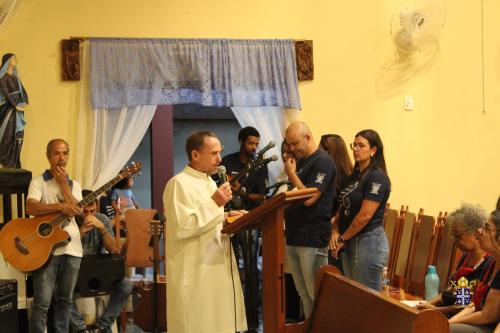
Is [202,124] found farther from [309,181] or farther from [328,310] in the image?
[328,310]

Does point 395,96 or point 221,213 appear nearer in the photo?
point 221,213

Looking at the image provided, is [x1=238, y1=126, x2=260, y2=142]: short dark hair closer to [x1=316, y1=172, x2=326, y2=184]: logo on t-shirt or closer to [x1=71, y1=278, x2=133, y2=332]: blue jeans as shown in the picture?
[x1=71, y1=278, x2=133, y2=332]: blue jeans

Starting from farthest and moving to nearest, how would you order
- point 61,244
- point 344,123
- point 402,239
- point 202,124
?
point 202,124 < point 344,123 < point 402,239 < point 61,244

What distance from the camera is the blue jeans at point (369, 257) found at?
12.2ft

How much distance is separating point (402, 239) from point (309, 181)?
1564 millimetres

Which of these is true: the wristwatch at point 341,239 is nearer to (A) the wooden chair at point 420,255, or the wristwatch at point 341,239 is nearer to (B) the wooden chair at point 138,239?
(A) the wooden chair at point 420,255

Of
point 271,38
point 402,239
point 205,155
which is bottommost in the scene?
point 402,239

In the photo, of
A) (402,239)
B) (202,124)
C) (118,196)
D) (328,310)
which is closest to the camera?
(328,310)

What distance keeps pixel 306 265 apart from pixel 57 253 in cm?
170

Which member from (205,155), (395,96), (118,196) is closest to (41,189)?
(118,196)

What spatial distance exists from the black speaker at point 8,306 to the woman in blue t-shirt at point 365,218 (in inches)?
77.1

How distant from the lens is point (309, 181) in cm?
379

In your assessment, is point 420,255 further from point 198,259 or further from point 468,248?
point 198,259

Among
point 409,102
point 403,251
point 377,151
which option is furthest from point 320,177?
point 409,102
